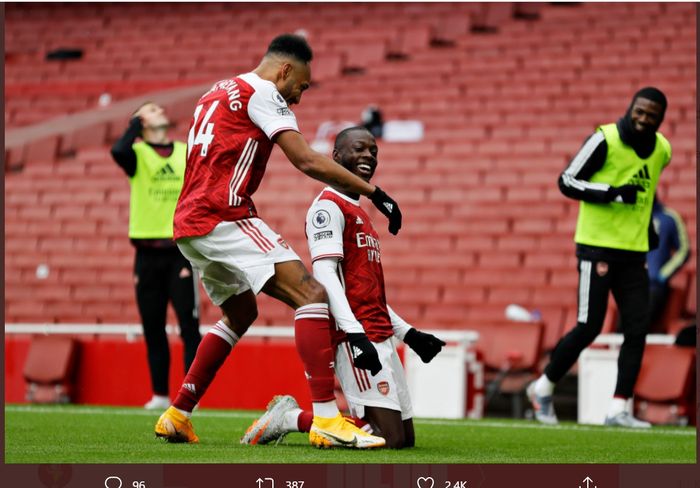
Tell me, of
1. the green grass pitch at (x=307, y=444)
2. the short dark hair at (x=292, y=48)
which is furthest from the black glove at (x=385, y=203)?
the green grass pitch at (x=307, y=444)

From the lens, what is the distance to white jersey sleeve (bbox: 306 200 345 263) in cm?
482

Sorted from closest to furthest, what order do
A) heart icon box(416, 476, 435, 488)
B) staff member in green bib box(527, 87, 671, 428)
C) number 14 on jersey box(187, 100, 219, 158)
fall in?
heart icon box(416, 476, 435, 488) → number 14 on jersey box(187, 100, 219, 158) → staff member in green bib box(527, 87, 671, 428)

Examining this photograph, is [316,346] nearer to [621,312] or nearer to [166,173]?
[621,312]

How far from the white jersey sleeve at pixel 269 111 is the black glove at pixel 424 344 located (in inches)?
41.8

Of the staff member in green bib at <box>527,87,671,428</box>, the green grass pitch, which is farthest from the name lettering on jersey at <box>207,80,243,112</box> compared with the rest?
the staff member in green bib at <box>527,87,671,428</box>

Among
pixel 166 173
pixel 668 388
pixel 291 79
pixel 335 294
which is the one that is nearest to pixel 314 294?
pixel 335 294

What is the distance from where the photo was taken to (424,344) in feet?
16.6

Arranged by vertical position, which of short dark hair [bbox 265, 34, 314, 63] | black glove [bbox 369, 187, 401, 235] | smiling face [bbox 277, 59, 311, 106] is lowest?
black glove [bbox 369, 187, 401, 235]

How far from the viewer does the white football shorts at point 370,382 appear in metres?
4.89

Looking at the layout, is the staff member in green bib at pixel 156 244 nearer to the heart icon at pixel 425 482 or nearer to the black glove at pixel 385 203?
the black glove at pixel 385 203

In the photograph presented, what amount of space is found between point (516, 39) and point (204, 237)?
1294cm

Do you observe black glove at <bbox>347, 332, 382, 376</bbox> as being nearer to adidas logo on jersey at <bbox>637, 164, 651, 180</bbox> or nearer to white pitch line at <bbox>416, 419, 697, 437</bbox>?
white pitch line at <bbox>416, 419, 697, 437</bbox>

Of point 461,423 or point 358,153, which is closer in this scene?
point 358,153

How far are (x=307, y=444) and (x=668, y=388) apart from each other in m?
3.86
